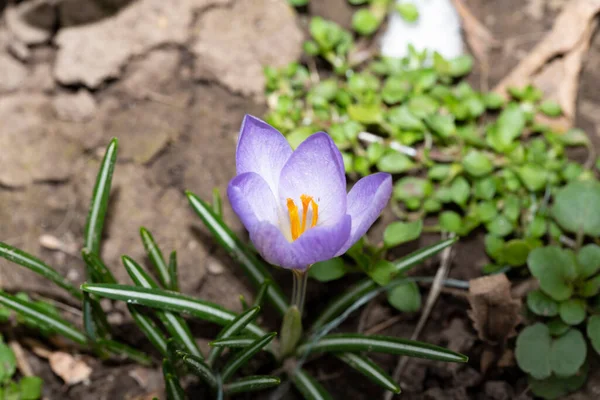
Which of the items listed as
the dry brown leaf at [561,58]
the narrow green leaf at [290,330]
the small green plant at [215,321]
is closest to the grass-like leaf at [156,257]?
the small green plant at [215,321]

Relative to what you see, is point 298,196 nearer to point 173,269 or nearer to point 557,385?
point 173,269

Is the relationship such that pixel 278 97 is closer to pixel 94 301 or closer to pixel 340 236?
pixel 94 301

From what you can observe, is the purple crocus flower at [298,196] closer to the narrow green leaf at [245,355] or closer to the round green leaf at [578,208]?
the narrow green leaf at [245,355]

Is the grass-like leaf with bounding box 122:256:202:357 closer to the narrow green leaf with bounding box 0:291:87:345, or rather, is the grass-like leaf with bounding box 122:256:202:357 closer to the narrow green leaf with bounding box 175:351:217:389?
the narrow green leaf with bounding box 175:351:217:389

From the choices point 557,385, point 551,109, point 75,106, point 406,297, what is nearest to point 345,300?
point 406,297

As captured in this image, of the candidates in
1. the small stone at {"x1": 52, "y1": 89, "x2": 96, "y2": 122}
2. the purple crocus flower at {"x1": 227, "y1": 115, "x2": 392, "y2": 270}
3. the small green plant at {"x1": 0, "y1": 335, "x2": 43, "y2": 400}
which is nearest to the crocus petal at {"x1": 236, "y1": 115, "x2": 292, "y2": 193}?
the purple crocus flower at {"x1": 227, "y1": 115, "x2": 392, "y2": 270}

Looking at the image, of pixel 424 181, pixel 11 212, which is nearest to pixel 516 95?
pixel 424 181
